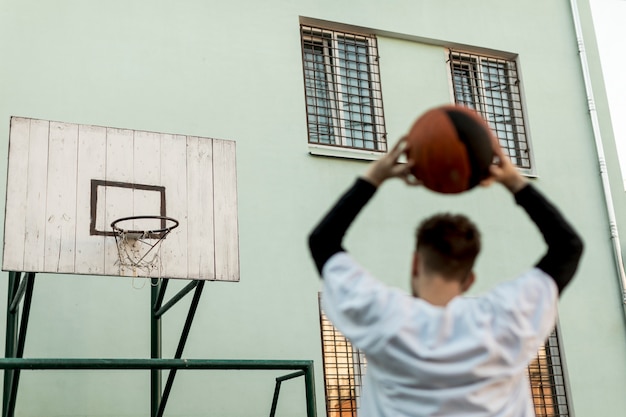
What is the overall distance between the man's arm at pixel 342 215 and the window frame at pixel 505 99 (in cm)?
924

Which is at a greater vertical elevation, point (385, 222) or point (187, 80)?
point (187, 80)

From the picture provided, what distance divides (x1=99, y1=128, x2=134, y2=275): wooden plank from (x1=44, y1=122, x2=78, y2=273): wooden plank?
0.27m

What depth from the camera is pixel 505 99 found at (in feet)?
39.0

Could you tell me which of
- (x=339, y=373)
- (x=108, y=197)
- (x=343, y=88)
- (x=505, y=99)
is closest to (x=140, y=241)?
(x=108, y=197)

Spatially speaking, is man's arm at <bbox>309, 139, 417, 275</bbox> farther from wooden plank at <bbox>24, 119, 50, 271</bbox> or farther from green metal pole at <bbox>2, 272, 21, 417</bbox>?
green metal pole at <bbox>2, 272, 21, 417</bbox>

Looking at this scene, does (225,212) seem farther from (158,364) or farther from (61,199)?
(158,364)

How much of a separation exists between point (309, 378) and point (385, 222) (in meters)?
3.13

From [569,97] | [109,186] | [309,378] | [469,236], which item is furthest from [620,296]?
[469,236]

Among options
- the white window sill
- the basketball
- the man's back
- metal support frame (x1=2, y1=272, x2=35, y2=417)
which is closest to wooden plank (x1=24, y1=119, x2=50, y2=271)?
metal support frame (x1=2, y1=272, x2=35, y2=417)

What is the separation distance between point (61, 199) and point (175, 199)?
995 millimetres

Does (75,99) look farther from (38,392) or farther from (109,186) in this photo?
(38,392)

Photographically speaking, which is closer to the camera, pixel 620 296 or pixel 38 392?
pixel 38 392

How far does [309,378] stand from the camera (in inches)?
302

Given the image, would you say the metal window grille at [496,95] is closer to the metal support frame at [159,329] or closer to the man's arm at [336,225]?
the metal support frame at [159,329]
